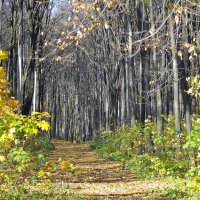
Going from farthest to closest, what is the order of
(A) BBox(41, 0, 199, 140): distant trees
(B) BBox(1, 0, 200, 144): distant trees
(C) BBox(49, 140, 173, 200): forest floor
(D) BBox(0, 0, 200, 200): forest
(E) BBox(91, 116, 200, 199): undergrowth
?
(A) BBox(41, 0, 199, 140): distant trees
(C) BBox(49, 140, 173, 200): forest floor
(E) BBox(91, 116, 200, 199): undergrowth
(B) BBox(1, 0, 200, 144): distant trees
(D) BBox(0, 0, 200, 200): forest

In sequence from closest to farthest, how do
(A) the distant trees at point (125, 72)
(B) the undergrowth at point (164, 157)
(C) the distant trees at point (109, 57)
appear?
(C) the distant trees at point (109, 57) → (B) the undergrowth at point (164, 157) → (A) the distant trees at point (125, 72)

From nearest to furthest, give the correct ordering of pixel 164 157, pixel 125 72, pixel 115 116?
pixel 164 157 < pixel 125 72 < pixel 115 116

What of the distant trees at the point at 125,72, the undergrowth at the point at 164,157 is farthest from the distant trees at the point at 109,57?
the undergrowth at the point at 164,157

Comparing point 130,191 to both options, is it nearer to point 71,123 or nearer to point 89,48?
point 89,48

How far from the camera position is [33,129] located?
4.62 metres

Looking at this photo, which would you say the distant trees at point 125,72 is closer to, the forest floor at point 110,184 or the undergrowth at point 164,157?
the undergrowth at point 164,157

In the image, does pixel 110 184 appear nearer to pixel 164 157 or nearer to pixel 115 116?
pixel 164 157

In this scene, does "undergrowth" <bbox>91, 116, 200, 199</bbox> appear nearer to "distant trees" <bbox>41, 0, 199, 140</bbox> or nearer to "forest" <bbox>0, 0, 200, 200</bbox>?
"forest" <bbox>0, 0, 200, 200</bbox>

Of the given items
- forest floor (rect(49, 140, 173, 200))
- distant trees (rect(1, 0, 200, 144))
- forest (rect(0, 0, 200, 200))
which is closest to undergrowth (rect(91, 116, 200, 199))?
forest (rect(0, 0, 200, 200))

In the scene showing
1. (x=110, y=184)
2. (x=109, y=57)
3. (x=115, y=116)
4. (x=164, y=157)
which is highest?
(x=109, y=57)

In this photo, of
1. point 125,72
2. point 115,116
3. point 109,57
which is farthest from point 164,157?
point 115,116

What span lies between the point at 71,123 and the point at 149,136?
37608 mm

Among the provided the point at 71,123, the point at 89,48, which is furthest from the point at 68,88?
the point at 89,48

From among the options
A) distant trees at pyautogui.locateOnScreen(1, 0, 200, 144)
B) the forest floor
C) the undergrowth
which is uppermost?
distant trees at pyautogui.locateOnScreen(1, 0, 200, 144)
